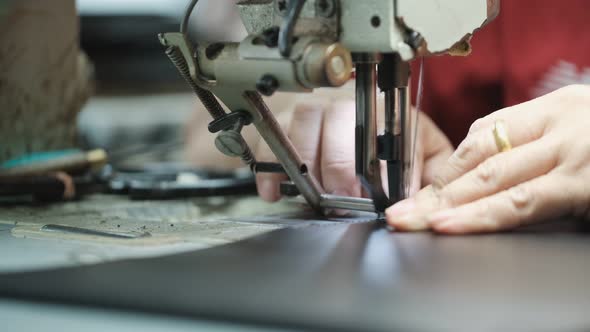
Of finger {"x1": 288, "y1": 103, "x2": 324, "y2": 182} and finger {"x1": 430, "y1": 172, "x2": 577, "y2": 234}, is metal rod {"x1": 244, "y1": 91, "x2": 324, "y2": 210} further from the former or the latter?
→ finger {"x1": 430, "y1": 172, "x2": 577, "y2": 234}

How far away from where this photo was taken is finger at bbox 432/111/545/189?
79 cm

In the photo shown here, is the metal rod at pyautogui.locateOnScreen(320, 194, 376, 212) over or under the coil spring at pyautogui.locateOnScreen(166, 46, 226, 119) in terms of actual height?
under

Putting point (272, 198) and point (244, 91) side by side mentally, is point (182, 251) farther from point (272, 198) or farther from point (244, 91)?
point (272, 198)

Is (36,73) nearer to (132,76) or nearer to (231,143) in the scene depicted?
(231,143)

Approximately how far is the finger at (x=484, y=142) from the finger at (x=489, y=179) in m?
0.02

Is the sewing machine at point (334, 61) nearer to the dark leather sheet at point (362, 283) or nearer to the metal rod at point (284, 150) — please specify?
the metal rod at point (284, 150)

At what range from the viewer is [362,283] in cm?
59

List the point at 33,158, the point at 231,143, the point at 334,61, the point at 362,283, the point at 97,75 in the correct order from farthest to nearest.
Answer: the point at 97,75, the point at 33,158, the point at 231,143, the point at 334,61, the point at 362,283

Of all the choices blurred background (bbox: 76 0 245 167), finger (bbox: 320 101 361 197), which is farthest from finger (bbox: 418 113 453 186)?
blurred background (bbox: 76 0 245 167)

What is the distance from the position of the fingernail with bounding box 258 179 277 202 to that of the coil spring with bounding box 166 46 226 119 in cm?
20

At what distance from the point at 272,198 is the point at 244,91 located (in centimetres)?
29

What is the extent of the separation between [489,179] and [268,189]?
1.27 ft

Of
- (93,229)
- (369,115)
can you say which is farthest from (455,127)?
(93,229)

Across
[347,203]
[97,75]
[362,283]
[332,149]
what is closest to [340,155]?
[332,149]
